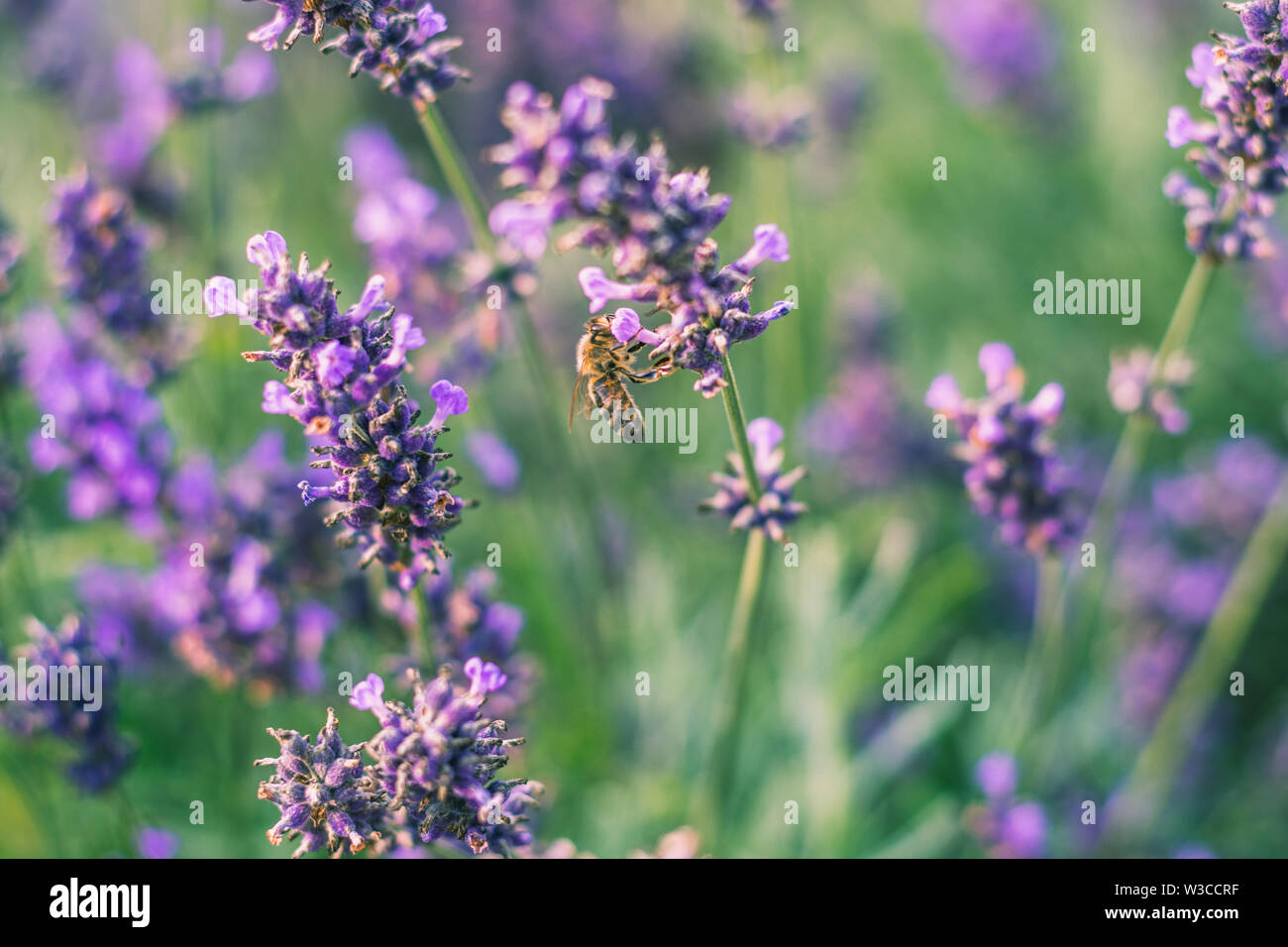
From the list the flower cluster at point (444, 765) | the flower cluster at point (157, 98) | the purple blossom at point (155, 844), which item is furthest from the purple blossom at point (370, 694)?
the flower cluster at point (157, 98)

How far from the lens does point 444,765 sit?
6.29 feet

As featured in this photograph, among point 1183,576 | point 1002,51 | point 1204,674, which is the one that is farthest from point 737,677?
point 1002,51

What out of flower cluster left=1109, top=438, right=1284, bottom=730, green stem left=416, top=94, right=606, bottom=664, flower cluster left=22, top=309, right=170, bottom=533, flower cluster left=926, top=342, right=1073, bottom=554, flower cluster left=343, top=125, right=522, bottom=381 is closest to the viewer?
green stem left=416, top=94, right=606, bottom=664

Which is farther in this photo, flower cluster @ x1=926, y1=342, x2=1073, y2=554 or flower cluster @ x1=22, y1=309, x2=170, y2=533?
flower cluster @ x1=22, y1=309, x2=170, y2=533

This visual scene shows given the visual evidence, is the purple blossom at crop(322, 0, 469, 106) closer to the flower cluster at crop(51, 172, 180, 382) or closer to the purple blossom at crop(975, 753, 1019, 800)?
the flower cluster at crop(51, 172, 180, 382)

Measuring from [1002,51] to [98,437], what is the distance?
4658 millimetres

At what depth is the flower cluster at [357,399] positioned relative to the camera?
6.26 feet

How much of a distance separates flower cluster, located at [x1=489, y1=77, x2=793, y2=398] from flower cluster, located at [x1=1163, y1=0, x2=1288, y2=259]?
1040 millimetres

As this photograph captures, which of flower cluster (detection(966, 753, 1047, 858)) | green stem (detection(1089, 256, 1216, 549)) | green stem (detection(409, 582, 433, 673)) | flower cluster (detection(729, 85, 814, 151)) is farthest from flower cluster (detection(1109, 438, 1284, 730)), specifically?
green stem (detection(409, 582, 433, 673))

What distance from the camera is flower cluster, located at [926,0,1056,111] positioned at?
18.6ft

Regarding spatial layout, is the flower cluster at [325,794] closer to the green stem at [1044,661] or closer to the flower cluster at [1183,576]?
the green stem at [1044,661]

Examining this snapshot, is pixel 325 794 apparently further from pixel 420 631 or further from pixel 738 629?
pixel 738 629

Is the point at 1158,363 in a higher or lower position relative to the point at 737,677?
higher
